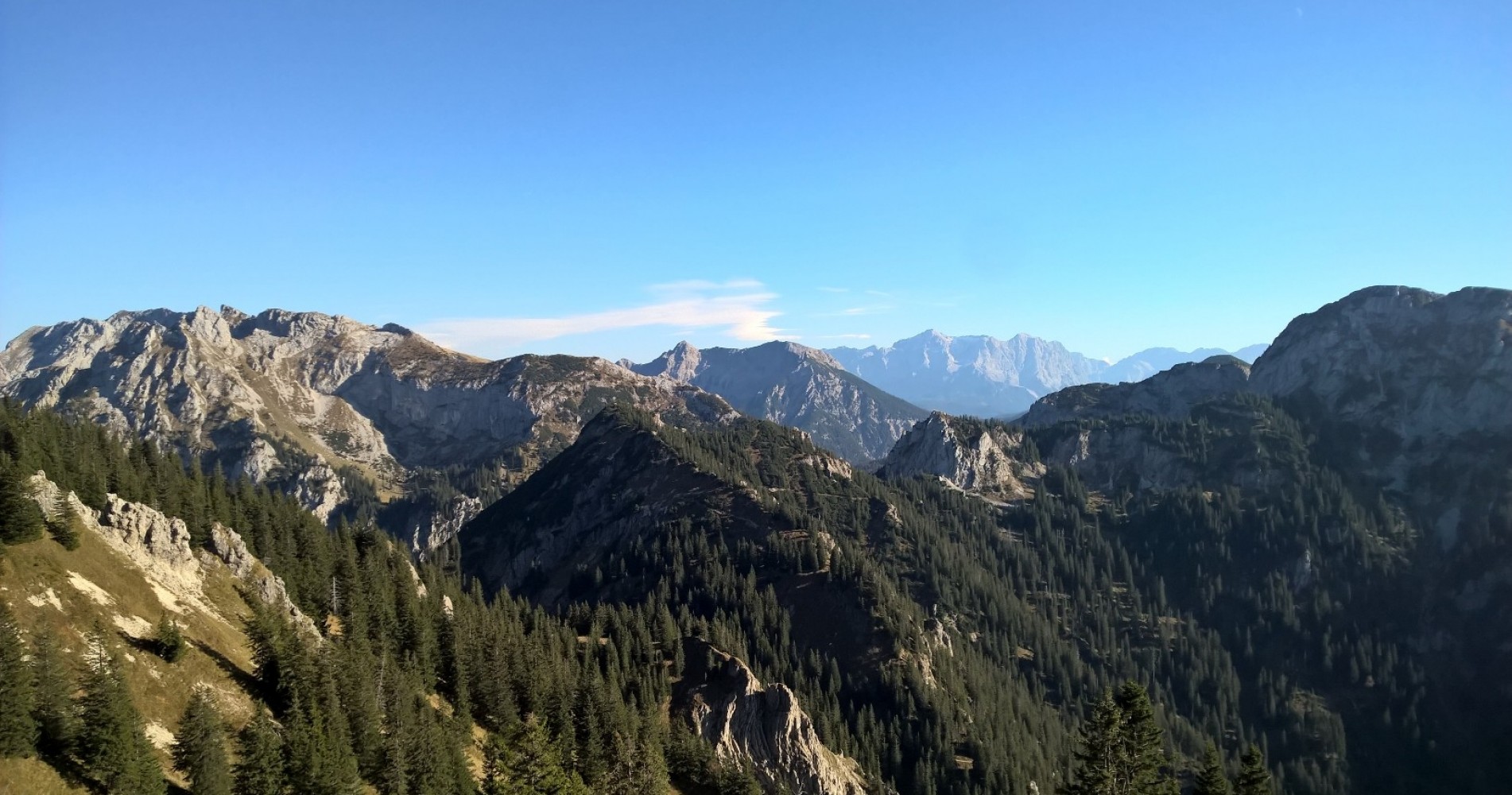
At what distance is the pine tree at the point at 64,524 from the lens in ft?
214

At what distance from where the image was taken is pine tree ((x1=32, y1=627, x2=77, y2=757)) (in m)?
47.4

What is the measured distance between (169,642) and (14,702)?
1703 cm

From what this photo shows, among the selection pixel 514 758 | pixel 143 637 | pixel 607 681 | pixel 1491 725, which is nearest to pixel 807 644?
pixel 607 681

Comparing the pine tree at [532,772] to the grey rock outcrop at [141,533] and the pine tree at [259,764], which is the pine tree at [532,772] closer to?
the pine tree at [259,764]

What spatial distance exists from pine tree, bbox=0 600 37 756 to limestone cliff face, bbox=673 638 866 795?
80758 mm

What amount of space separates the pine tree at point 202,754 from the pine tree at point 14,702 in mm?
7471

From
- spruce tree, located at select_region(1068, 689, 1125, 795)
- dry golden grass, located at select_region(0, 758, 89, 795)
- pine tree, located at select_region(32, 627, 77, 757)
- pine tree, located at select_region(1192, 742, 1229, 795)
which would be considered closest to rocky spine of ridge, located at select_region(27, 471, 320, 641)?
pine tree, located at select_region(32, 627, 77, 757)

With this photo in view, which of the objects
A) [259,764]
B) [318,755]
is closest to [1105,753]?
[318,755]

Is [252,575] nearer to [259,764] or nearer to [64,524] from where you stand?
[64,524]

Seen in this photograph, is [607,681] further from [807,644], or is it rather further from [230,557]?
[807,644]

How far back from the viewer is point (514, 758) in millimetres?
70188

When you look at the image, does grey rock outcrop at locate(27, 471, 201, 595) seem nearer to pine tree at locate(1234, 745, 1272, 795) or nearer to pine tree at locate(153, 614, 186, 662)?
pine tree at locate(153, 614, 186, 662)

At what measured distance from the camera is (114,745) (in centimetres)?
4747

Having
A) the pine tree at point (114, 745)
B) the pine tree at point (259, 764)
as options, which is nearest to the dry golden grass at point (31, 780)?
the pine tree at point (114, 745)
